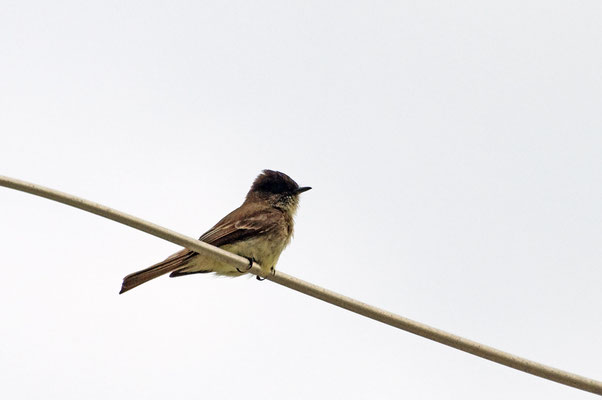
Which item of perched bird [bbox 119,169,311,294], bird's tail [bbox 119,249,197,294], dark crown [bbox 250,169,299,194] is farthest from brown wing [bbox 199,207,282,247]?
dark crown [bbox 250,169,299,194]

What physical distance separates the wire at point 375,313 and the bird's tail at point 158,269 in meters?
3.82

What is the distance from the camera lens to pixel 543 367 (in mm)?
6148

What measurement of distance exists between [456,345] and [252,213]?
5.84 m

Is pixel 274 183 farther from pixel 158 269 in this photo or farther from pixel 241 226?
pixel 158 269

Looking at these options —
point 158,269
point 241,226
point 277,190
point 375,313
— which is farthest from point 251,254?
point 375,313

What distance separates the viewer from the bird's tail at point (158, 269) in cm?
1050

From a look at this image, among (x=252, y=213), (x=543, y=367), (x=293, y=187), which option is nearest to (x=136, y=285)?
(x=252, y=213)

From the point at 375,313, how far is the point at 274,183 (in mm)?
6740

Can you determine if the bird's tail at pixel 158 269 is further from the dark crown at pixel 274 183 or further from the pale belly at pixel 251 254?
the dark crown at pixel 274 183

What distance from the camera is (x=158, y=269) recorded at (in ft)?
35.4

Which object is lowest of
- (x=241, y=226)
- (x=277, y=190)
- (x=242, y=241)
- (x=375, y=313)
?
(x=375, y=313)

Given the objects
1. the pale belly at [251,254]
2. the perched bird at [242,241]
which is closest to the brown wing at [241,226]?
the perched bird at [242,241]

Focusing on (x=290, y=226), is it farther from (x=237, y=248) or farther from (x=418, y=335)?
(x=418, y=335)

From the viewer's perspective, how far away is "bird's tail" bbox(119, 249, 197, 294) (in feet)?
34.4
